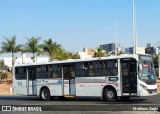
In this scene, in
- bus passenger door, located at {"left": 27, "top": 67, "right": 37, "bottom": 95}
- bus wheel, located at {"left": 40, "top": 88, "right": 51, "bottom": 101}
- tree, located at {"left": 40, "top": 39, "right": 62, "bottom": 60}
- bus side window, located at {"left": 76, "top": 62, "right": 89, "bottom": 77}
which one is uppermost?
tree, located at {"left": 40, "top": 39, "right": 62, "bottom": 60}

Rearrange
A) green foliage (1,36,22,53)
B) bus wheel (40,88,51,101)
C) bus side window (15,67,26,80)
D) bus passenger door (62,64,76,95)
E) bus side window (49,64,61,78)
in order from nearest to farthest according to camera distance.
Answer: bus passenger door (62,64,76,95) < bus side window (49,64,61,78) < bus wheel (40,88,51,101) < bus side window (15,67,26,80) < green foliage (1,36,22,53)

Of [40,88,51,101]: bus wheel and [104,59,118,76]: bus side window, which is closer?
[104,59,118,76]: bus side window

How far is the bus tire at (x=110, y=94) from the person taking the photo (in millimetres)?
22095

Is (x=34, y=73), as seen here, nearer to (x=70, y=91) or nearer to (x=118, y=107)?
(x=70, y=91)

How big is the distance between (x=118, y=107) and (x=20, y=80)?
19.5m

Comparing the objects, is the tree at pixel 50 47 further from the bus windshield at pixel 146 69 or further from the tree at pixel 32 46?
the bus windshield at pixel 146 69

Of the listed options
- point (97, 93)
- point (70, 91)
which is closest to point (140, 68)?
point (97, 93)

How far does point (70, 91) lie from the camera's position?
24.5 meters

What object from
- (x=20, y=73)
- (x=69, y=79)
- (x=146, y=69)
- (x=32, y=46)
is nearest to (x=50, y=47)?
(x=32, y=46)

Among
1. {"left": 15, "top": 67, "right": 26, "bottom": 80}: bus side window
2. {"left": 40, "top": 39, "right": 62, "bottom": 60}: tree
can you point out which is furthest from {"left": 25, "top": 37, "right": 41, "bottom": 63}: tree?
{"left": 15, "top": 67, "right": 26, "bottom": 80}: bus side window

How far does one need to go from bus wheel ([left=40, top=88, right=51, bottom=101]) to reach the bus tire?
4940 mm

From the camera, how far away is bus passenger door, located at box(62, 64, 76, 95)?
24294 mm

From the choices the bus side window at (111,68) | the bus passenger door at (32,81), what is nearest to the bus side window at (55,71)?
the bus passenger door at (32,81)

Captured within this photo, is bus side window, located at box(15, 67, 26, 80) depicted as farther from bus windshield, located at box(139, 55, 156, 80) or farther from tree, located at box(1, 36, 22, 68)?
tree, located at box(1, 36, 22, 68)
